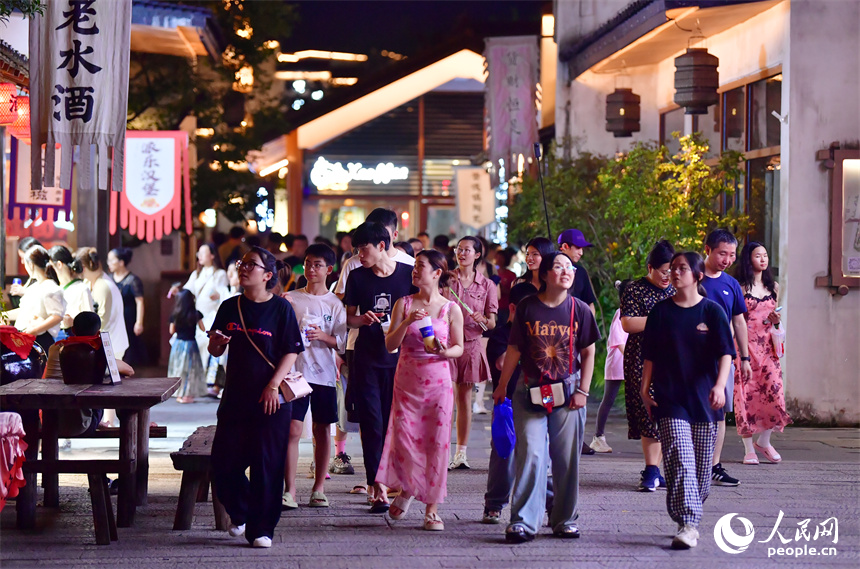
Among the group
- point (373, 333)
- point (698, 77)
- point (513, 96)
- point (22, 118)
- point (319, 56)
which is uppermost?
point (319, 56)

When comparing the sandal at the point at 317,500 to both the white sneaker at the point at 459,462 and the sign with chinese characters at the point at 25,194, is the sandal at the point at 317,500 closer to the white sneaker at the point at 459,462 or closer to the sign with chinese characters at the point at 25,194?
the white sneaker at the point at 459,462

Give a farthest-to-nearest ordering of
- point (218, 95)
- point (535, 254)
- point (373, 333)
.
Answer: point (218, 95), point (535, 254), point (373, 333)

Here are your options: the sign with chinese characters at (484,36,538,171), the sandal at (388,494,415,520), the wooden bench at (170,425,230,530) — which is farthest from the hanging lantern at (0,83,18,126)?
the sign with chinese characters at (484,36,538,171)

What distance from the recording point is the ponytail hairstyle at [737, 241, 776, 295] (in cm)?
950

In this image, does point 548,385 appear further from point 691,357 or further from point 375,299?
point 375,299

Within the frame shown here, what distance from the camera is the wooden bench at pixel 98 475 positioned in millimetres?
6867

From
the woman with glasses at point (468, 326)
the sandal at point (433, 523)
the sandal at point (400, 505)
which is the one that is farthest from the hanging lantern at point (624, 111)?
the sandal at point (433, 523)

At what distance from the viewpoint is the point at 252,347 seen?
6.79 m

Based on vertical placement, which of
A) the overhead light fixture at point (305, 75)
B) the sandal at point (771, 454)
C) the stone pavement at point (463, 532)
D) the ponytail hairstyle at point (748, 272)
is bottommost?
the stone pavement at point (463, 532)

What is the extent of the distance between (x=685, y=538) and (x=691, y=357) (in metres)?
1.10

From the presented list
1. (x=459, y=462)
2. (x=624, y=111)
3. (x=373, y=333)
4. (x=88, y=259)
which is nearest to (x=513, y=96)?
(x=624, y=111)

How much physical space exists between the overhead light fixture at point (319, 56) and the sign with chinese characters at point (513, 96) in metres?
28.6

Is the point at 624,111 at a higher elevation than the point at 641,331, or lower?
higher

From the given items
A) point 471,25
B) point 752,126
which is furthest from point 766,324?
point 471,25
